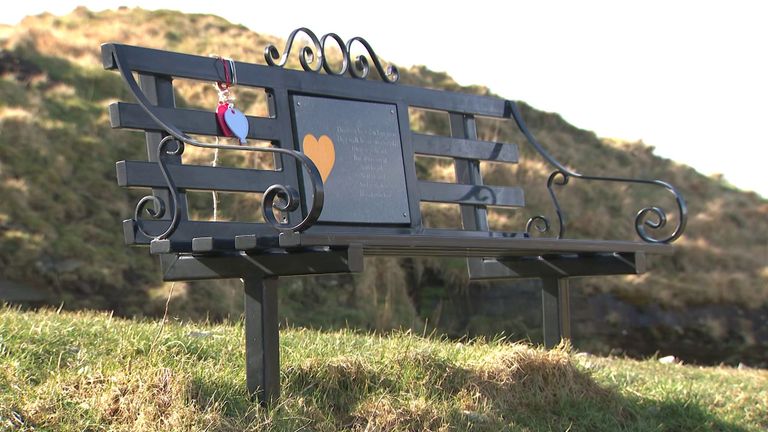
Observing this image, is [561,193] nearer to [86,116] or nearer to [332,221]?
[86,116]

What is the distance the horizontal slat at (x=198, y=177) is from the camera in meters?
4.29

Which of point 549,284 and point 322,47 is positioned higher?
point 322,47

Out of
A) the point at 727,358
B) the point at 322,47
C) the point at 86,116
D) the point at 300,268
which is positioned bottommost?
the point at 727,358

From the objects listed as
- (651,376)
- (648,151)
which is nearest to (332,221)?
(651,376)

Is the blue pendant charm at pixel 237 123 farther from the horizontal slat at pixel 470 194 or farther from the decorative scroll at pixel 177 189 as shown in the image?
the horizontal slat at pixel 470 194

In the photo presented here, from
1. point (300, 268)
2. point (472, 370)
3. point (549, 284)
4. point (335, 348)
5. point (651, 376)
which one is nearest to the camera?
point (300, 268)

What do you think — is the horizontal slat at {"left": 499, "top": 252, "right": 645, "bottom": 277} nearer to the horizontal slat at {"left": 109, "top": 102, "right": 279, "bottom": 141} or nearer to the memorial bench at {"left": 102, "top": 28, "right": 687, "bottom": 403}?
the memorial bench at {"left": 102, "top": 28, "right": 687, "bottom": 403}

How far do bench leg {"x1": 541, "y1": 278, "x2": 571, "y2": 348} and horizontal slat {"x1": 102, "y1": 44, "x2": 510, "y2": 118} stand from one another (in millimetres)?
1218

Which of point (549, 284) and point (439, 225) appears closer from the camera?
point (549, 284)

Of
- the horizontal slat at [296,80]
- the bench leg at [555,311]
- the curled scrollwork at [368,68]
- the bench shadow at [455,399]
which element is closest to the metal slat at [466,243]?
the bench leg at [555,311]

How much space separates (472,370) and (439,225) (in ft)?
31.6

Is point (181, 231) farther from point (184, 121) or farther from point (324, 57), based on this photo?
point (324, 57)

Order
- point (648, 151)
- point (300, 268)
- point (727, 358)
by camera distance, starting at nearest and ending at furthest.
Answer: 1. point (300, 268)
2. point (727, 358)
3. point (648, 151)

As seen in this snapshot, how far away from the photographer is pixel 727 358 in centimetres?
1379
